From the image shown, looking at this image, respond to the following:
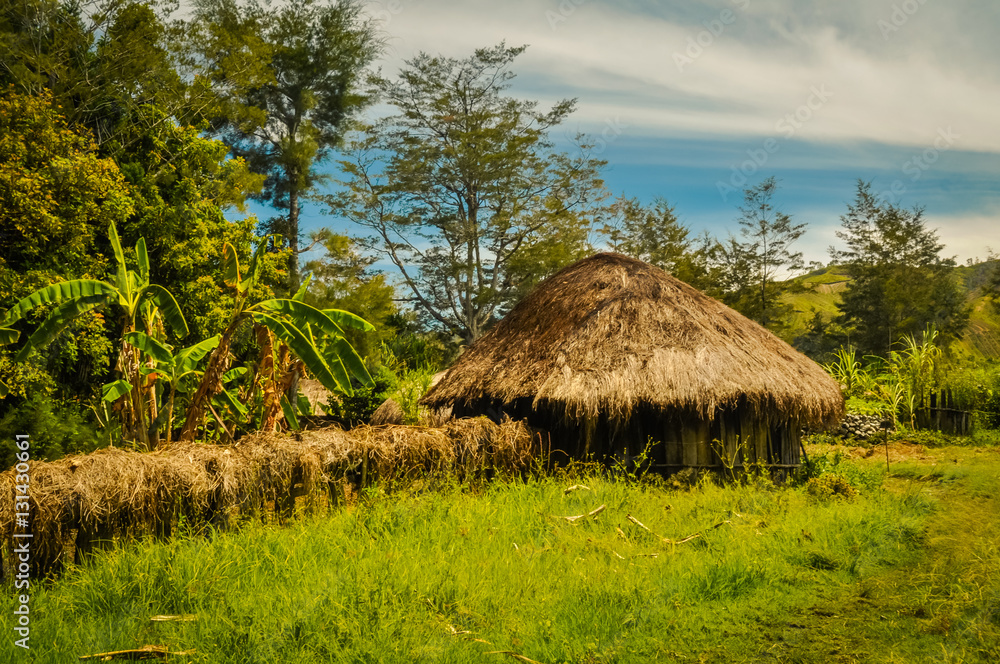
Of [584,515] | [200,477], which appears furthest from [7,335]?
[584,515]

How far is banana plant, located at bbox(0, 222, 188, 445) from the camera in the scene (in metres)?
6.30

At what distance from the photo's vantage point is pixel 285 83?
2202 centimetres

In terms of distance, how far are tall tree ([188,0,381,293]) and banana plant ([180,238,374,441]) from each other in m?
13.1

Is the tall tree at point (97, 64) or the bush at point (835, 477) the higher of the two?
the tall tree at point (97, 64)

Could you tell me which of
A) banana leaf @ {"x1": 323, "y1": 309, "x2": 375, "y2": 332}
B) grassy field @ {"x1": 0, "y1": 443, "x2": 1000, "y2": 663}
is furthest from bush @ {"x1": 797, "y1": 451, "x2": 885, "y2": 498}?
banana leaf @ {"x1": 323, "y1": 309, "x2": 375, "y2": 332}

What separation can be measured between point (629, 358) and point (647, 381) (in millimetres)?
470

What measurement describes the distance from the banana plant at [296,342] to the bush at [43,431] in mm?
4415

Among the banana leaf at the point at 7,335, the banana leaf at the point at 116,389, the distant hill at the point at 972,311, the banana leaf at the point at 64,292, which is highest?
the distant hill at the point at 972,311

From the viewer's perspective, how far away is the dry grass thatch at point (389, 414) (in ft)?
43.1

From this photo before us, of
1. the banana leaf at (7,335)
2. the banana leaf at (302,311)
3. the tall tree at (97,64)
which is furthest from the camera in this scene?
the tall tree at (97,64)

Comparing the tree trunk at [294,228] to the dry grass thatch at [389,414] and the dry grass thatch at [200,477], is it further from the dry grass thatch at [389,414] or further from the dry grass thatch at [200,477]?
the dry grass thatch at [200,477]

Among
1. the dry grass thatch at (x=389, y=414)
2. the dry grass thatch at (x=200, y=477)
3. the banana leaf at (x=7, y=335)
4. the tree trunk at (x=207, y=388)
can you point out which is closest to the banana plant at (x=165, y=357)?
the tree trunk at (x=207, y=388)

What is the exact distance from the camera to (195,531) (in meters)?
5.27

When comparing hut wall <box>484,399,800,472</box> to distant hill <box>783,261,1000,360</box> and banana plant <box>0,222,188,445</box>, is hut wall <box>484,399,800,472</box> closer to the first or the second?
banana plant <box>0,222,188,445</box>
